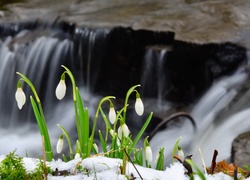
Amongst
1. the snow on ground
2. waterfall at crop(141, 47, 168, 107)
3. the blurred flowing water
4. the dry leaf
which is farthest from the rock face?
waterfall at crop(141, 47, 168, 107)

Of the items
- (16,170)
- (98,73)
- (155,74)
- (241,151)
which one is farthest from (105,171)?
(98,73)

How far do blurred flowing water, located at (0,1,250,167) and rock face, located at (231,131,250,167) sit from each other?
5.02 ft

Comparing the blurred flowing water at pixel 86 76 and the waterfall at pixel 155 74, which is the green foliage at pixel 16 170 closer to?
the blurred flowing water at pixel 86 76

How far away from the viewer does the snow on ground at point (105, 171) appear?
1.60 m

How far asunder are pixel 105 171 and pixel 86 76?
5.93 metres

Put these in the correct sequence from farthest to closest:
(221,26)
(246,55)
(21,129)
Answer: (21,129)
(221,26)
(246,55)

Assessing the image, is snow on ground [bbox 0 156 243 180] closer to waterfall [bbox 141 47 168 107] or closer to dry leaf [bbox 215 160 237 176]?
dry leaf [bbox 215 160 237 176]

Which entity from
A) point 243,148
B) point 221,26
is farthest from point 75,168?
point 221,26

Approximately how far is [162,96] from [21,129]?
2017 millimetres

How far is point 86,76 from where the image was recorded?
7.53m

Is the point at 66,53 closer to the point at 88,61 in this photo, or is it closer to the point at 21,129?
the point at 88,61

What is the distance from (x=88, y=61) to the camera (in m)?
7.44

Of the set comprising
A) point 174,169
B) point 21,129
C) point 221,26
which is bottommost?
point 21,129

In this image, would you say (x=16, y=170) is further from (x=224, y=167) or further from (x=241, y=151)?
(x=241, y=151)
